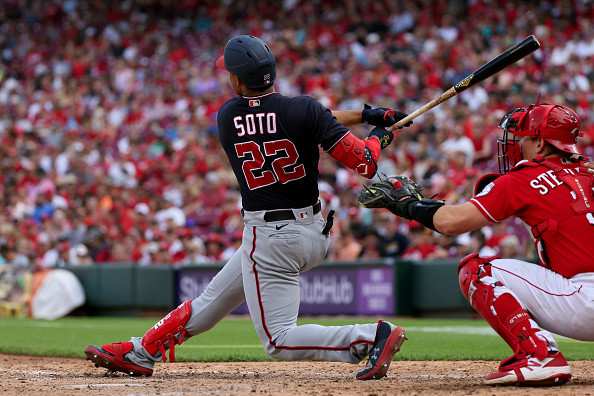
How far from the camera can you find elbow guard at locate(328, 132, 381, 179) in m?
4.20

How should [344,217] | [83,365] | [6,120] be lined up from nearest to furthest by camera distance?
[83,365], [344,217], [6,120]

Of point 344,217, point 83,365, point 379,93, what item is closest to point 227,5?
point 379,93

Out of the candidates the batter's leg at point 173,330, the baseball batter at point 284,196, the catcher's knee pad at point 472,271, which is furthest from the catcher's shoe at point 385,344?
the batter's leg at point 173,330

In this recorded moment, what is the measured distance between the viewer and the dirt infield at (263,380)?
13.2 ft

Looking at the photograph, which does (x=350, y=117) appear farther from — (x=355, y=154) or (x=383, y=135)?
(x=355, y=154)

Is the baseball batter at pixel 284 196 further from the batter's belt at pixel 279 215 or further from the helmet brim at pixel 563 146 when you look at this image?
the helmet brim at pixel 563 146

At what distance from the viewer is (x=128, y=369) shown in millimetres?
4836

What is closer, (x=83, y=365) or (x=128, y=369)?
(x=128, y=369)

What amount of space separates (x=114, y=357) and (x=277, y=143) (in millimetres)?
1626

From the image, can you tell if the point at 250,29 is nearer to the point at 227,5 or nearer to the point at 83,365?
the point at 227,5

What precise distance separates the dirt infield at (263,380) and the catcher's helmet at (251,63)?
63.9 inches

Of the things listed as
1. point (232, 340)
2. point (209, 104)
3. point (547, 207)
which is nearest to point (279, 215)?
point (547, 207)

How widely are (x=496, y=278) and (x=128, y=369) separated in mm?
2190

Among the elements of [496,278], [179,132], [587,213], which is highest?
[179,132]
